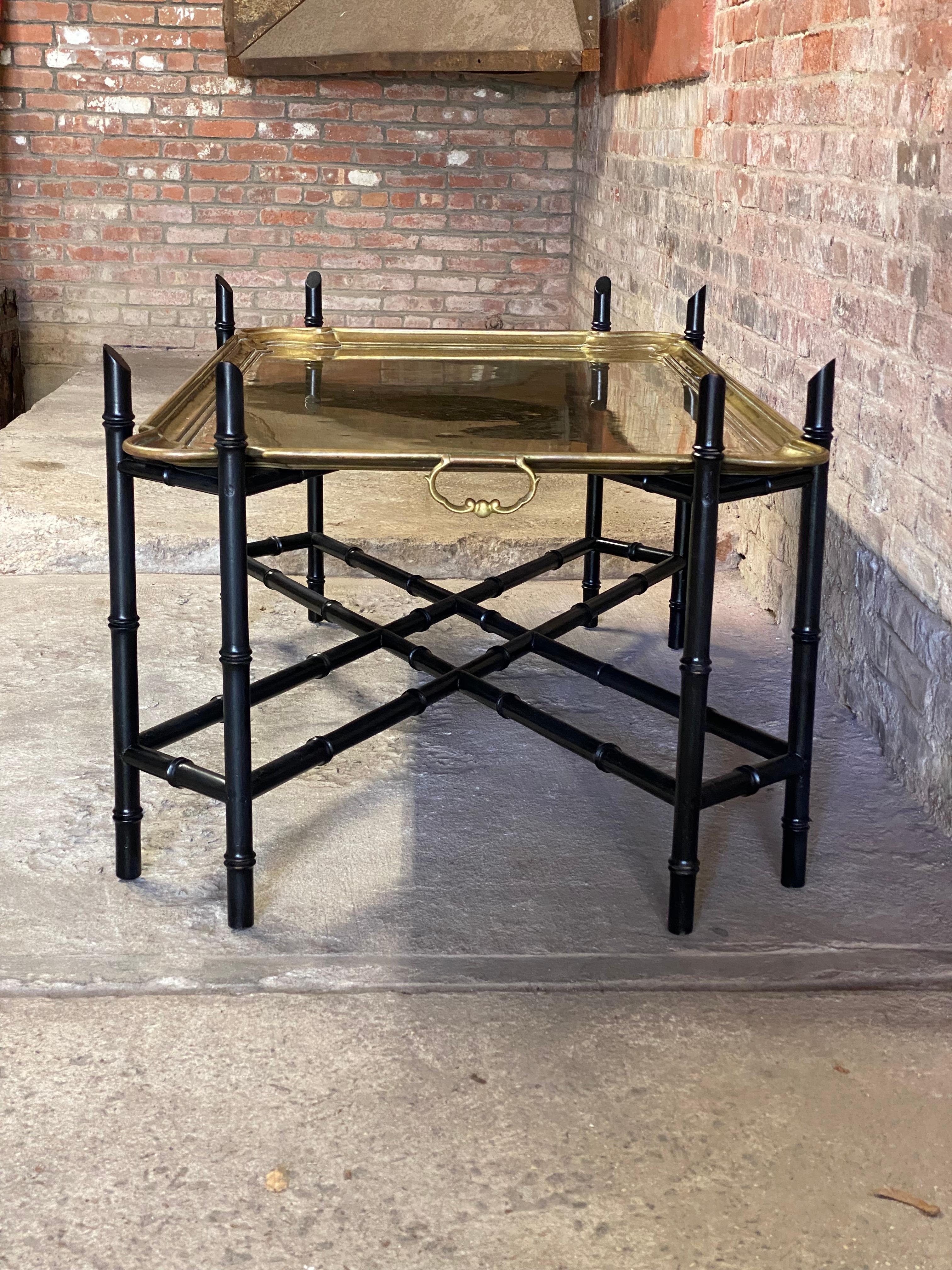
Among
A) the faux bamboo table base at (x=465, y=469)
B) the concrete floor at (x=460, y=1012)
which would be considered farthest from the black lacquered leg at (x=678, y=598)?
the faux bamboo table base at (x=465, y=469)

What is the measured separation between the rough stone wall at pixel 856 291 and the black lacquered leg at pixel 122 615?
1372 mm

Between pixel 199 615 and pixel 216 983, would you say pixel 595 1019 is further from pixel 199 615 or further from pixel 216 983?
pixel 199 615

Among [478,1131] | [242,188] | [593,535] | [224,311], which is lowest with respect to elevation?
[478,1131]

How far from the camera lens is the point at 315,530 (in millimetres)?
3320

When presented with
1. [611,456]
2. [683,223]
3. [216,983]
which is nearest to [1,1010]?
[216,983]

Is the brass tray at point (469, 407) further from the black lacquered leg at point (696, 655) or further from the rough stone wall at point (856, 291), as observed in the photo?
the rough stone wall at point (856, 291)

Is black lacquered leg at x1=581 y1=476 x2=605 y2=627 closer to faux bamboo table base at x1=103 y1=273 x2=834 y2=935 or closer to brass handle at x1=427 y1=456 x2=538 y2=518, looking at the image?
faux bamboo table base at x1=103 y1=273 x2=834 y2=935

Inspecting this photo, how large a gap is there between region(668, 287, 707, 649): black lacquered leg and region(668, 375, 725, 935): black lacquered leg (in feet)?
2.83

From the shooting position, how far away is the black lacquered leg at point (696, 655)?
1904 millimetres

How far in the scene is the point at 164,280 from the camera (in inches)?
263

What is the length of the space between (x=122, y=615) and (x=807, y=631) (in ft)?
3.46

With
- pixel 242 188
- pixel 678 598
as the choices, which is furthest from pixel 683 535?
pixel 242 188

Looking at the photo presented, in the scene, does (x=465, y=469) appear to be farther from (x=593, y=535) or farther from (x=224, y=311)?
(x=593, y=535)

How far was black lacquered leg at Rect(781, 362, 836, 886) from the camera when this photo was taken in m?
2.05
